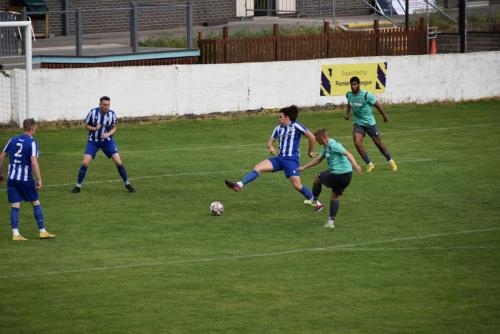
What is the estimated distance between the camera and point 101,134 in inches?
878

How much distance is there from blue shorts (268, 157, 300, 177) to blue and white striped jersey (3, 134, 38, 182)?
497 cm

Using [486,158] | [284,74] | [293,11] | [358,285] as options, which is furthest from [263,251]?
[293,11]

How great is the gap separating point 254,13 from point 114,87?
1894 centimetres

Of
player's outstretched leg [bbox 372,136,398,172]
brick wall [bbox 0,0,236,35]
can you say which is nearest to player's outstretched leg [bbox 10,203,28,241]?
player's outstretched leg [bbox 372,136,398,172]

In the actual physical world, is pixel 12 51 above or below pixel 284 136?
above

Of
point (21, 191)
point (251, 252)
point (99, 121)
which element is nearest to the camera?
point (251, 252)

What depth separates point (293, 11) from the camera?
164ft

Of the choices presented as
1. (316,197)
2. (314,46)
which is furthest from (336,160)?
(314,46)

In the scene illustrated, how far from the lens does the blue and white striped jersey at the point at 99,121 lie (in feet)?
72.6

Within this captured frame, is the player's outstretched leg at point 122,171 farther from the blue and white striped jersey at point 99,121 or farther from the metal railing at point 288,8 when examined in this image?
the metal railing at point 288,8

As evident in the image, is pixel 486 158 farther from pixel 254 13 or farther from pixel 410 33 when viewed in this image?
pixel 254 13

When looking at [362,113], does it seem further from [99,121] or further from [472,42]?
[472,42]

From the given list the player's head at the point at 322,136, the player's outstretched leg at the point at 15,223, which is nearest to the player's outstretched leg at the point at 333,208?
the player's head at the point at 322,136

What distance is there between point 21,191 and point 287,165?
5247mm
